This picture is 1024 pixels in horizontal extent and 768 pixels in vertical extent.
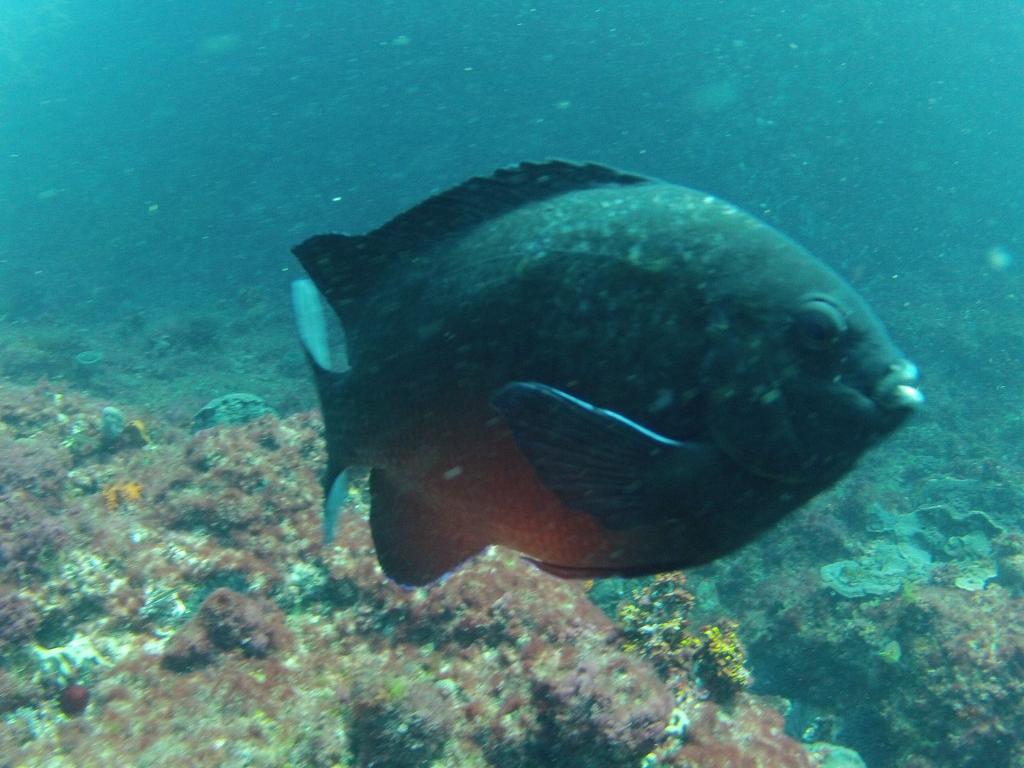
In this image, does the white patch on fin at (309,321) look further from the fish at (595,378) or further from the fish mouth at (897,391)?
the fish mouth at (897,391)

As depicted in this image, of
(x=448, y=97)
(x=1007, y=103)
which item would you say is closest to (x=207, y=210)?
(x=448, y=97)

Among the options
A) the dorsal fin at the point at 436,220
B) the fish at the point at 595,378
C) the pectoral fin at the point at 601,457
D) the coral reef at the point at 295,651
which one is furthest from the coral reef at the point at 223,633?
the pectoral fin at the point at 601,457

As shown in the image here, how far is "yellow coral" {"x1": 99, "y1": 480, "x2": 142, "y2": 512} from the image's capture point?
20.0 feet

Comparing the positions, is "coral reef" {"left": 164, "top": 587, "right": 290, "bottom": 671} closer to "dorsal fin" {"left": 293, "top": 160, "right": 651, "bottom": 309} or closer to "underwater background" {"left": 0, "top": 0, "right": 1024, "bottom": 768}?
"underwater background" {"left": 0, "top": 0, "right": 1024, "bottom": 768}

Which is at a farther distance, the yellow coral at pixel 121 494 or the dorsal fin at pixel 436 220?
the yellow coral at pixel 121 494

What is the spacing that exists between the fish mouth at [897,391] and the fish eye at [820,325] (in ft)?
0.37

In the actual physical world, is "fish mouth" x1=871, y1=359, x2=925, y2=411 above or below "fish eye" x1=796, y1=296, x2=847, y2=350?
below

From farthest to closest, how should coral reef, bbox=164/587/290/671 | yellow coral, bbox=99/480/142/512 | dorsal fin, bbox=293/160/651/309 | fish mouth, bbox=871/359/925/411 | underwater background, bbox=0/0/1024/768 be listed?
yellow coral, bbox=99/480/142/512
coral reef, bbox=164/587/290/671
underwater background, bbox=0/0/1024/768
dorsal fin, bbox=293/160/651/309
fish mouth, bbox=871/359/925/411

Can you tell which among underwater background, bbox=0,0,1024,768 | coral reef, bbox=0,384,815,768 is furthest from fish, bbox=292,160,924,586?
coral reef, bbox=0,384,815,768

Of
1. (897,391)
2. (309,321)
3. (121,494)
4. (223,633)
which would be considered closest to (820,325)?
(897,391)

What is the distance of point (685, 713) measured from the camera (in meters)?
4.88

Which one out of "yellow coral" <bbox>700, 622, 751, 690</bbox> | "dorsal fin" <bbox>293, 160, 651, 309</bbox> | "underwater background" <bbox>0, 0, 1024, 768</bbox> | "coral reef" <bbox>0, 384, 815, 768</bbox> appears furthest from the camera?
"yellow coral" <bbox>700, 622, 751, 690</bbox>

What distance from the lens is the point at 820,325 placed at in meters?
1.17

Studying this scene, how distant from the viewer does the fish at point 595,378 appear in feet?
3.60
